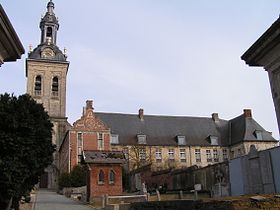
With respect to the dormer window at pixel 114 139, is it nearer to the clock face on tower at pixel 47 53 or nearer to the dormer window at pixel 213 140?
the dormer window at pixel 213 140

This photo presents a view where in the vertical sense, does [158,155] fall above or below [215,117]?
below

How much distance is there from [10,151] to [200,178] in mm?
17217

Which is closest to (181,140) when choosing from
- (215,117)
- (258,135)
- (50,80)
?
(215,117)

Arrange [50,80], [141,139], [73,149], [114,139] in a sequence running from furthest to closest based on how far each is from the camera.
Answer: [50,80] → [141,139] → [114,139] → [73,149]

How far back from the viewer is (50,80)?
53.5 m

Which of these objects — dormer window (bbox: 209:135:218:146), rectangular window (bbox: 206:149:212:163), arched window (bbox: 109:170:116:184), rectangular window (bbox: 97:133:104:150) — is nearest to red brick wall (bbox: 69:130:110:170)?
rectangular window (bbox: 97:133:104:150)

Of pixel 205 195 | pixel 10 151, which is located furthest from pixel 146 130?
pixel 10 151

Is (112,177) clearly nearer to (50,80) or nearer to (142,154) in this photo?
(142,154)

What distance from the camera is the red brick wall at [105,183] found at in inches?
950

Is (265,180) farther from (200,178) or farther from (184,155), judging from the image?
(184,155)

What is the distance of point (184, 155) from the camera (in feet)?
163

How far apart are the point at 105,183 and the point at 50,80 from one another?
3256 centimetres

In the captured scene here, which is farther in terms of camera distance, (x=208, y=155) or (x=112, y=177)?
(x=208, y=155)

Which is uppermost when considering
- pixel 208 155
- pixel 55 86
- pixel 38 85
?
pixel 38 85
